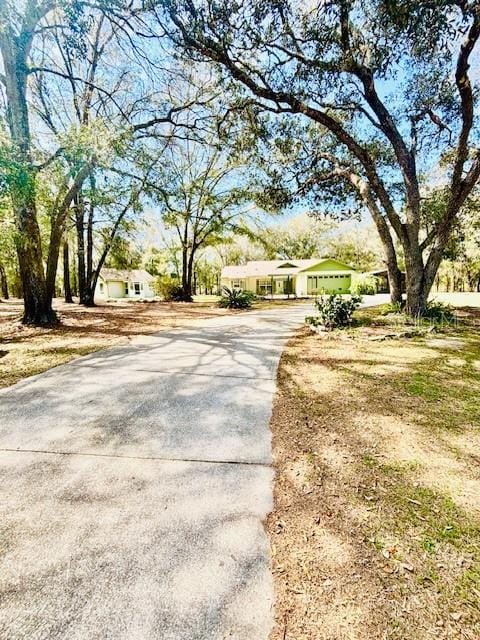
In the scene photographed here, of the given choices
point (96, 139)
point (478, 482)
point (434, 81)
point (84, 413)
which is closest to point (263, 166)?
point (434, 81)

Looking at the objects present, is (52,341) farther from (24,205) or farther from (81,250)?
(81,250)

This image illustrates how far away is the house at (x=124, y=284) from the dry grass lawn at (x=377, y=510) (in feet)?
121

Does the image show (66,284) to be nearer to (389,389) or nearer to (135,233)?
(135,233)

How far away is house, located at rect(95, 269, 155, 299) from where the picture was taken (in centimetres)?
3834

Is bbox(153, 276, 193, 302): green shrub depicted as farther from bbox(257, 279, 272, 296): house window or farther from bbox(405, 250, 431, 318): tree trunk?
bbox(405, 250, 431, 318): tree trunk

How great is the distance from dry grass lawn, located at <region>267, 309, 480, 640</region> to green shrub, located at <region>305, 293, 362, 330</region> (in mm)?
4097

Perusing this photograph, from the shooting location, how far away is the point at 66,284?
1981cm

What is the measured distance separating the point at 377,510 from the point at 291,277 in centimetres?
3143

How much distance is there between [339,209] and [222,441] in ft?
38.2

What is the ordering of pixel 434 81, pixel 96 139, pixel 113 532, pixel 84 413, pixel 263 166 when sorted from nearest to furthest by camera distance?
pixel 113 532, pixel 84 413, pixel 96 139, pixel 434 81, pixel 263 166

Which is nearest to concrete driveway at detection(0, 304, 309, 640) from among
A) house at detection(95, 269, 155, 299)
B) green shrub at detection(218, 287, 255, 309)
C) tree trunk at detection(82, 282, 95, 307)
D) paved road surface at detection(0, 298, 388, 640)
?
paved road surface at detection(0, 298, 388, 640)

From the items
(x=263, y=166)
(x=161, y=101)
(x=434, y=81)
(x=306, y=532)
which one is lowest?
(x=306, y=532)

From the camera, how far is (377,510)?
6.54ft

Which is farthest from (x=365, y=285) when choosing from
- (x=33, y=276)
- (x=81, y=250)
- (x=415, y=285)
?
(x=33, y=276)
